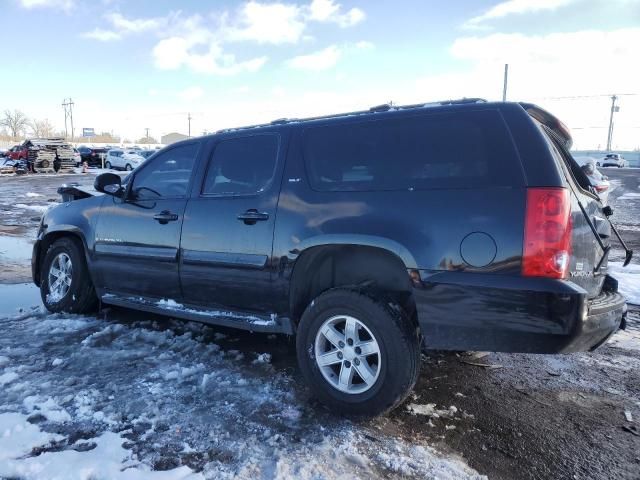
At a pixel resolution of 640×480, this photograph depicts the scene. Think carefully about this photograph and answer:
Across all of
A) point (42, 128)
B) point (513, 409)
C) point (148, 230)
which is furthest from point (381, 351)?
point (42, 128)

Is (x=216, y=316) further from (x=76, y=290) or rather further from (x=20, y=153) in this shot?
(x=20, y=153)

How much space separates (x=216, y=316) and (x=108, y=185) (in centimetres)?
175

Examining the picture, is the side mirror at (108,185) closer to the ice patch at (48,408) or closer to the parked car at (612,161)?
the ice patch at (48,408)

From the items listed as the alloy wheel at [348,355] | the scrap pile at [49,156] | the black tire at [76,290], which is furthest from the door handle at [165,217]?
the scrap pile at [49,156]

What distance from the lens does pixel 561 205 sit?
8.70 ft

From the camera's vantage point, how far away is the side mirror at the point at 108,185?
4648 millimetres

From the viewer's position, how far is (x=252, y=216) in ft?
12.0

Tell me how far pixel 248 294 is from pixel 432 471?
1.78 m

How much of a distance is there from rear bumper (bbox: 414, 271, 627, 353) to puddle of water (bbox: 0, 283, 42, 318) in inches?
177

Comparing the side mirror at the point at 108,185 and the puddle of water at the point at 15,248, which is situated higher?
the side mirror at the point at 108,185

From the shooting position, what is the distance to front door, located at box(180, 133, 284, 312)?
12.0 ft

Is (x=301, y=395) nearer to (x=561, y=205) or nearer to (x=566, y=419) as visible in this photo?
(x=566, y=419)

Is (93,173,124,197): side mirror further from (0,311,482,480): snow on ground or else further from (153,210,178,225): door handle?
(0,311,482,480): snow on ground

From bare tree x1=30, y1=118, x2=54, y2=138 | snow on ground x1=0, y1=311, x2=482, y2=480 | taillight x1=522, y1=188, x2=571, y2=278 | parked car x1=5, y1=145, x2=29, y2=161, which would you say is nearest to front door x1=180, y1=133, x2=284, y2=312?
snow on ground x1=0, y1=311, x2=482, y2=480
